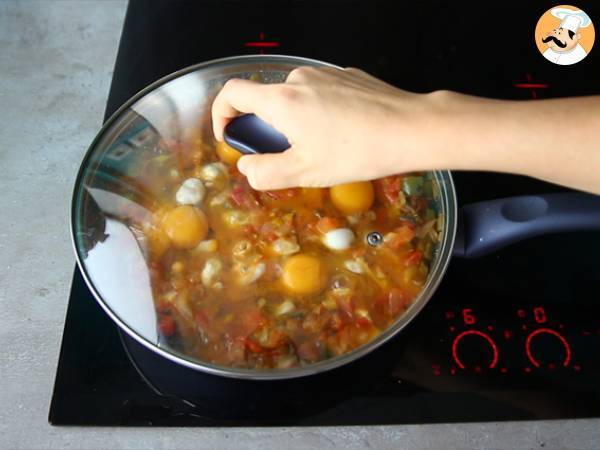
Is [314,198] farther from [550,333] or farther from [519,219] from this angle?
[550,333]

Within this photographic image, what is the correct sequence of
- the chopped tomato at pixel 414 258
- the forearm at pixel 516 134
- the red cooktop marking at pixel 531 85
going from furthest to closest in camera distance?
the red cooktop marking at pixel 531 85
the chopped tomato at pixel 414 258
the forearm at pixel 516 134

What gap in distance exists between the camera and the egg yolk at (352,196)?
0.99 m

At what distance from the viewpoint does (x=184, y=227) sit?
97cm

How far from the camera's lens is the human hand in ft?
2.40

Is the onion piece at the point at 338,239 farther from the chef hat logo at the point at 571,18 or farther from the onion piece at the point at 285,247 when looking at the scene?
the chef hat logo at the point at 571,18

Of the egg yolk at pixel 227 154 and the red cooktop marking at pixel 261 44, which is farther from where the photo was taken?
the red cooktop marking at pixel 261 44

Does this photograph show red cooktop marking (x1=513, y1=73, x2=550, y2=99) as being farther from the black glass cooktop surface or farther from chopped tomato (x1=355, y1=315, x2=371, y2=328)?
chopped tomato (x1=355, y1=315, x2=371, y2=328)

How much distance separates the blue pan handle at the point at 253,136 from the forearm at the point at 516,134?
270 millimetres

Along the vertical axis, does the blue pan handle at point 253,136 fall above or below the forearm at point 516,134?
below

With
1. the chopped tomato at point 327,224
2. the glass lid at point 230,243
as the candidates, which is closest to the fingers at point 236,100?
the glass lid at point 230,243

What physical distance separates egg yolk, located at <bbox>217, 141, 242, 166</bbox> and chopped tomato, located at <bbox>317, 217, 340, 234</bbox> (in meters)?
0.19

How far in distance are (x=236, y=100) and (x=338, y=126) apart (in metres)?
0.17

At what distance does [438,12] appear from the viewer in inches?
52.7

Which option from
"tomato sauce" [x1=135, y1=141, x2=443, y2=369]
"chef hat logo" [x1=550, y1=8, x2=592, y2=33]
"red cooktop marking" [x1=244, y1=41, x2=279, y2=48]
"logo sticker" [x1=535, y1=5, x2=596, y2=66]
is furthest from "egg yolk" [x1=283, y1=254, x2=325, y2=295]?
"chef hat logo" [x1=550, y1=8, x2=592, y2=33]
